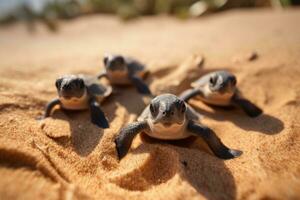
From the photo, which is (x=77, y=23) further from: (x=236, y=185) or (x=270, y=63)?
(x=236, y=185)

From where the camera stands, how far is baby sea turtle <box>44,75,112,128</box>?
3326 mm

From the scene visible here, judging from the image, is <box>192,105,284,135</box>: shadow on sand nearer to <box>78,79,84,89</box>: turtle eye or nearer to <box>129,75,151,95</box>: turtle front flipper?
<box>129,75,151,95</box>: turtle front flipper

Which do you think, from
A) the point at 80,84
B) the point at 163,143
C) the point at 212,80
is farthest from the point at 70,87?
the point at 212,80

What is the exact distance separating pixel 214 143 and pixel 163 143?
1.58 ft

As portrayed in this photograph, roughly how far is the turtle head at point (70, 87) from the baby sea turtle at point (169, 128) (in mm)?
823

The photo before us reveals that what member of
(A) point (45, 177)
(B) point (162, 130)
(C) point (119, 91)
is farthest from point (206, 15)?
(A) point (45, 177)

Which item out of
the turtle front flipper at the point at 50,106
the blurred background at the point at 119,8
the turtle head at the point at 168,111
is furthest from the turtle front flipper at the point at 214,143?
the blurred background at the point at 119,8

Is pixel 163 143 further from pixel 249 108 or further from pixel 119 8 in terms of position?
pixel 119 8

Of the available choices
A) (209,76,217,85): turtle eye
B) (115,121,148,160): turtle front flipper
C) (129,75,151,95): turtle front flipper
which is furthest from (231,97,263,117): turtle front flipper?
(115,121,148,160): turtle front flipper

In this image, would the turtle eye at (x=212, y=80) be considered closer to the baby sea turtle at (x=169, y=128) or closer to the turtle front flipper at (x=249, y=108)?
the turtle front flipper at (x=249, y=108)

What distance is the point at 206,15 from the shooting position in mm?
9359

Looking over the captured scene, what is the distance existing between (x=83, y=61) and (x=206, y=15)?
5.28m

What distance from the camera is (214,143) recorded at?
2.82 meters

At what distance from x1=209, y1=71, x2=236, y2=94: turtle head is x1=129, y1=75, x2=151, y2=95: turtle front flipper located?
0.89 meters
